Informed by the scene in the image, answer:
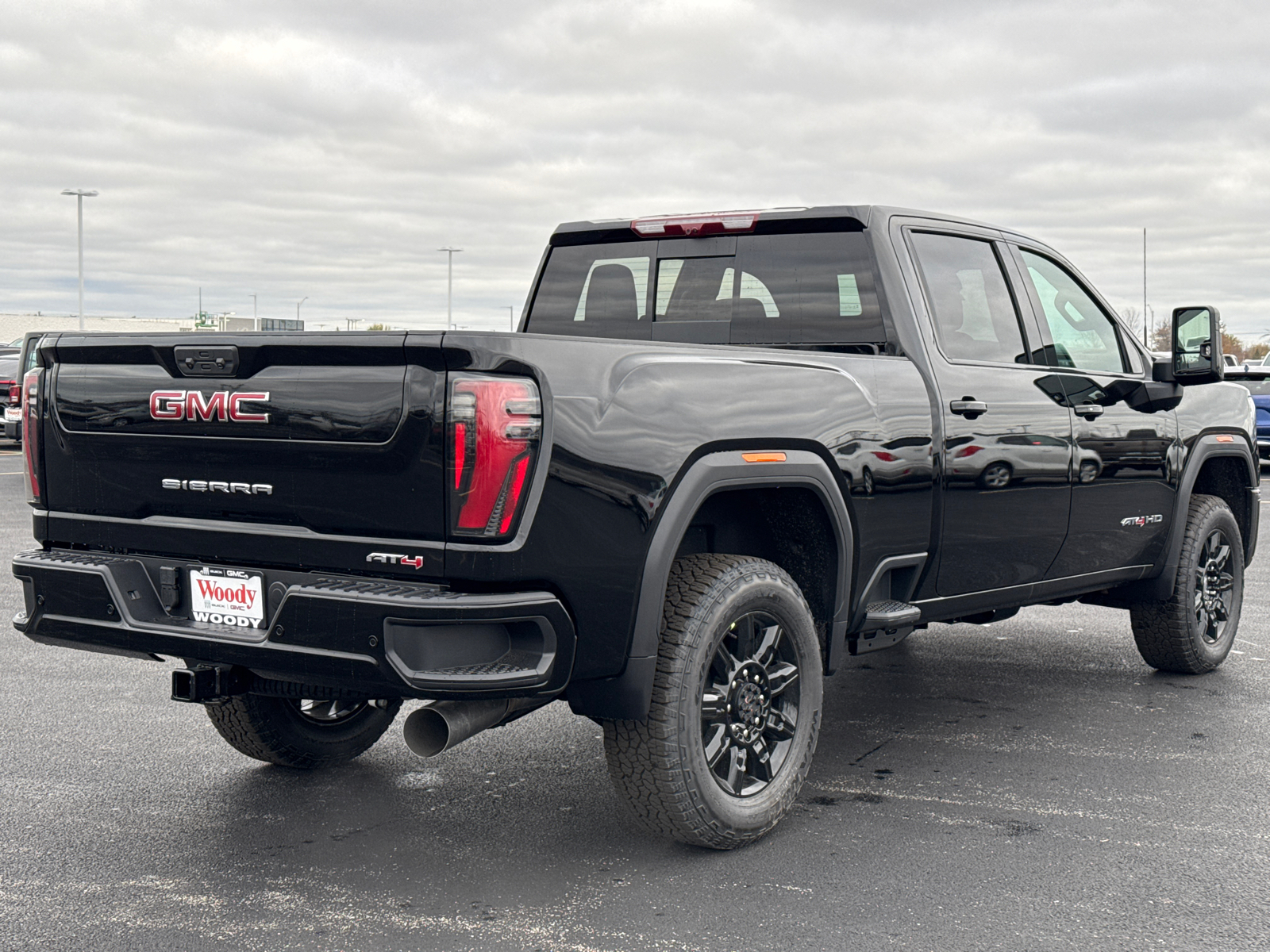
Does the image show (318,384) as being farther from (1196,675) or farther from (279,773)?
(1196,675)

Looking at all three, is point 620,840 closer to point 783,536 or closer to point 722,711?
point 722,711

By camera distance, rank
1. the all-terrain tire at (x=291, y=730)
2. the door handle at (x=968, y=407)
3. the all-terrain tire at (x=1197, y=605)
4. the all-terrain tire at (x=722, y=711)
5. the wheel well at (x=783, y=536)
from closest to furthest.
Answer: the all-terrain tire at (x=722, y=711) < the wheel well at (x=783, y=536) < the all-terrain tire at (x=291, y=730) < the door handle at (x=968, y=407) < the all-terrain tire at (x=1197, y=605)

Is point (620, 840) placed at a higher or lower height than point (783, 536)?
lower

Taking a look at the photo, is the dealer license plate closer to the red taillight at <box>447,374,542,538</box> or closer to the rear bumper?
the rear bumper

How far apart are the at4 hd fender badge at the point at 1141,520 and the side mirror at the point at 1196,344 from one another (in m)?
0.61

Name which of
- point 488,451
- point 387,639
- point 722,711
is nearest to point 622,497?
point 488,451

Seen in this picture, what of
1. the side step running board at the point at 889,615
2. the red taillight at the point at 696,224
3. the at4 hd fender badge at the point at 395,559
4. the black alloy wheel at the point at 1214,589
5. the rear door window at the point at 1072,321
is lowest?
the black alloy wheel at the point at 1214,589

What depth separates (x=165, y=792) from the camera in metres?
4.66

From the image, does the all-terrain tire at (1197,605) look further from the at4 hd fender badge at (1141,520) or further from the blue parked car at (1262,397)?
the blue parked car at (1262,397)

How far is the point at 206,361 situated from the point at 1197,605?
485 centimetres

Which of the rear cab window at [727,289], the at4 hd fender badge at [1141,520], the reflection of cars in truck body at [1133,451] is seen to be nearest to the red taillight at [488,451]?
the rear cab window at [727,289]

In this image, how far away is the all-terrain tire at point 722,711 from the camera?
12.7ft

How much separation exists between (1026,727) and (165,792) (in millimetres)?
3331

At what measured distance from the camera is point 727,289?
5371mm
